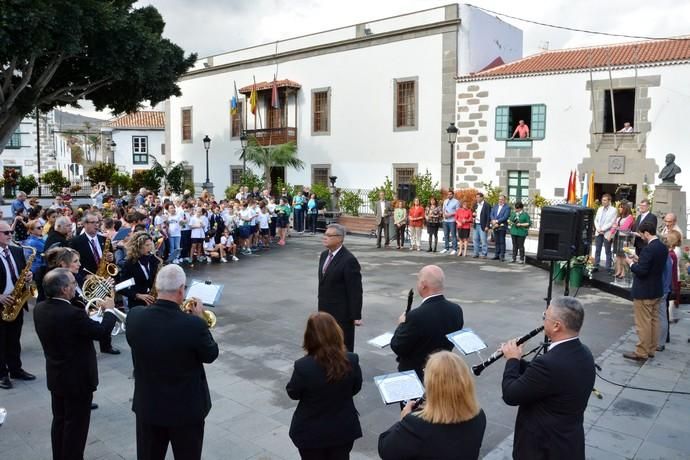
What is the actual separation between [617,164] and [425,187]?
23.8 ft

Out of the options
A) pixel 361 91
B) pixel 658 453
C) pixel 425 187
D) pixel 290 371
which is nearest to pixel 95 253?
pixel 290 371

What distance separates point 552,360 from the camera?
131 inches

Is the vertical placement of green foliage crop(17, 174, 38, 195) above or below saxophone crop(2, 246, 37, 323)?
above

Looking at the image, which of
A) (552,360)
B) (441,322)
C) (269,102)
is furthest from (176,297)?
(269,102)

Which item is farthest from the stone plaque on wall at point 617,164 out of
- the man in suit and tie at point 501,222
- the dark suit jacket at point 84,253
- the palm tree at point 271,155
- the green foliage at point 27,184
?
the green foliage at point 27,184

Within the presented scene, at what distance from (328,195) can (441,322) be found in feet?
71.5

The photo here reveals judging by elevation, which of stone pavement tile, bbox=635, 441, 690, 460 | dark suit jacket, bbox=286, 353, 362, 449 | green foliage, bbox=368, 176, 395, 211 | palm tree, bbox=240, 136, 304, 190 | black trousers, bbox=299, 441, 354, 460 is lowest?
stone pavement tile, bbox=635, 441, 690, 460

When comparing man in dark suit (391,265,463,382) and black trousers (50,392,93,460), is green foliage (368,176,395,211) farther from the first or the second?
black trousers (50,392,93,460)

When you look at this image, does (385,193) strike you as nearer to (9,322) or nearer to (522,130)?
(522,130)

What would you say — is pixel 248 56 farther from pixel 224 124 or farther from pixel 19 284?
pixel 19 284

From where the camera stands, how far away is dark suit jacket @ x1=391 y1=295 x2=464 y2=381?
443 centimetres

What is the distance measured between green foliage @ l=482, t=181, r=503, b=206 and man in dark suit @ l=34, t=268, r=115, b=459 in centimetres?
1918

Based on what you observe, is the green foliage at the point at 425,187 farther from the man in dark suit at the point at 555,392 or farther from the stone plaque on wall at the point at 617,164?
the man in dark suit at the point at 555,392

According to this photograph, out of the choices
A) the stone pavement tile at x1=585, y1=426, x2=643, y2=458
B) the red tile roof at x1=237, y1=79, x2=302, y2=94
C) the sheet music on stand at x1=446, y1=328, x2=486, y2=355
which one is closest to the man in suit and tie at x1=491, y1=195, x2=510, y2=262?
the stone pavement tile at x1=585, y1=426, x2=643, y2=458
